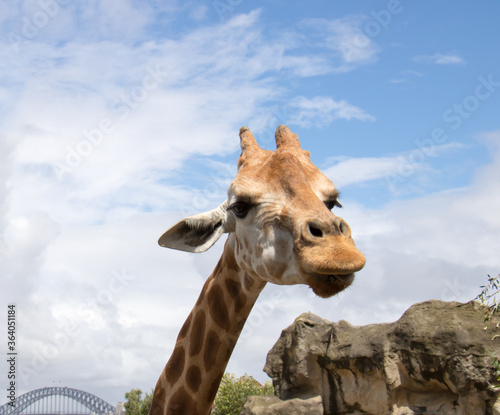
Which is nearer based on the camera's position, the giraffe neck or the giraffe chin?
the giraffe chin

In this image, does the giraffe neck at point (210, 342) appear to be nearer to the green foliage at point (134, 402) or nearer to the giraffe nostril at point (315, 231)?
the giraffe nostril at point (315, 231)

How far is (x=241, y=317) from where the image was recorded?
15.7 ft

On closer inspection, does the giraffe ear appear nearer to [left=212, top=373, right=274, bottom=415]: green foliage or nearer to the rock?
the rock

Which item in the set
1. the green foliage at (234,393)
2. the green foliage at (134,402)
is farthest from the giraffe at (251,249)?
the green foliage at (134,402)

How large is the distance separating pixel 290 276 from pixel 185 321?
5.50 feet

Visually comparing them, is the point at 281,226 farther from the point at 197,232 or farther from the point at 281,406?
the point at 281,406

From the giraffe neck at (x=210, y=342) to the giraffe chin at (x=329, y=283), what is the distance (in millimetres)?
984

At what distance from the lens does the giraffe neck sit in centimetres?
477

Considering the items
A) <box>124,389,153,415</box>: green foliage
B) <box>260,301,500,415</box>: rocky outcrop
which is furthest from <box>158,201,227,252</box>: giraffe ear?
<box>124,389,153,415</box>: green foliage

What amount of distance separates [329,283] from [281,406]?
14706 mm

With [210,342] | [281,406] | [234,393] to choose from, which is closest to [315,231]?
[210,342]

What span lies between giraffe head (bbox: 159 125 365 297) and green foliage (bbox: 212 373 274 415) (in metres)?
19.5

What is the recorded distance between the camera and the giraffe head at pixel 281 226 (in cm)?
362

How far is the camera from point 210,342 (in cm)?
482
